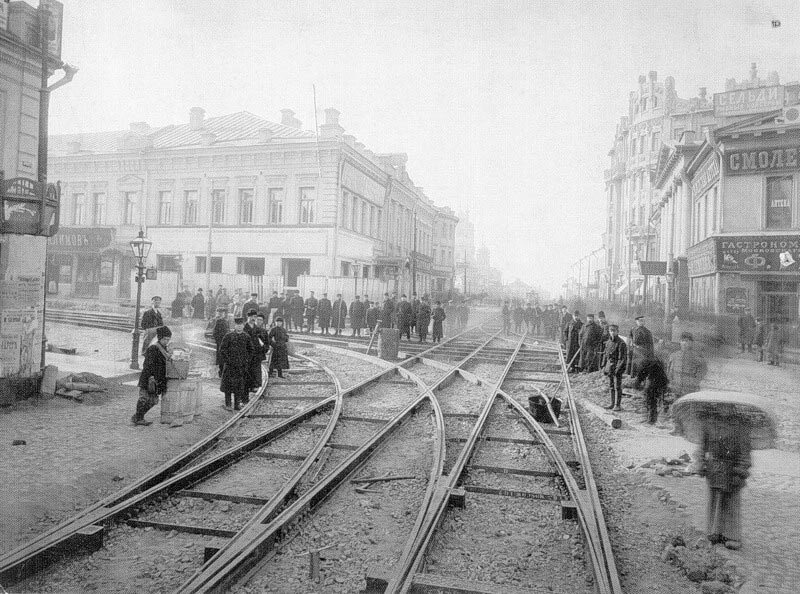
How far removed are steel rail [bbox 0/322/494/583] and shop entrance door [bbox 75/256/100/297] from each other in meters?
A: 26.6

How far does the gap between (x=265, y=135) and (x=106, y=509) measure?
95.0 ft

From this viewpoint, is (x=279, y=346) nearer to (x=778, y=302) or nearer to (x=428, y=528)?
(x=428, y=528)

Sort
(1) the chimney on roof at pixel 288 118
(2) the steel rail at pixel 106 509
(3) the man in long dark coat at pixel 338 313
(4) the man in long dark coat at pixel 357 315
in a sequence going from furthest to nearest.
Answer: (1) the chimney on roof at pixel 288 118, (3) the man in long dark coat at pixel 338 313, (4) the man in long dark coat at pixel 357 315, (2) the steel rail at pixel 106 509

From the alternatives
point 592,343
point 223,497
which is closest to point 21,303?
point 223,497

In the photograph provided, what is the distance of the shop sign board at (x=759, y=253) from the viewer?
18.8m

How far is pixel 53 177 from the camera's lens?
34.6 metres

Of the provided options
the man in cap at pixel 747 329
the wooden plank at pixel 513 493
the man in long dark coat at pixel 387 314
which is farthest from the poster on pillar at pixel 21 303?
the man in cap at pixel 747 329

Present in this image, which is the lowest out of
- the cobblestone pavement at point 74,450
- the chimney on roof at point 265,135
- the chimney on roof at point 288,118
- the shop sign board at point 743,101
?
the cobblestone pavement at point 74,450

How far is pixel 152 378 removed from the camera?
8250mm

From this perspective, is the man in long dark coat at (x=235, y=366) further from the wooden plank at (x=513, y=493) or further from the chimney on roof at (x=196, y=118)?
the chimney on roof at (x=196, y=118)

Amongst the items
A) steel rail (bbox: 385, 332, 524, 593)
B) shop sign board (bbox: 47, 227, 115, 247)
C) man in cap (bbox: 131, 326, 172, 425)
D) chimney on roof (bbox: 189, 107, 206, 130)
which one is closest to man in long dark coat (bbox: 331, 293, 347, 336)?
shop sign board (bbox: 47, 227, 115, 247)

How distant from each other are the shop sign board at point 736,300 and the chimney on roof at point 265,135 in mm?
23463

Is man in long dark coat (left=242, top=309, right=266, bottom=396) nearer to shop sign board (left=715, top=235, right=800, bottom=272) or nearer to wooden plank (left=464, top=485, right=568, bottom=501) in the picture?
wooden plank (left=464, top=485, right=568, bottom=501)

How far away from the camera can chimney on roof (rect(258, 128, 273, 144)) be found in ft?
102
